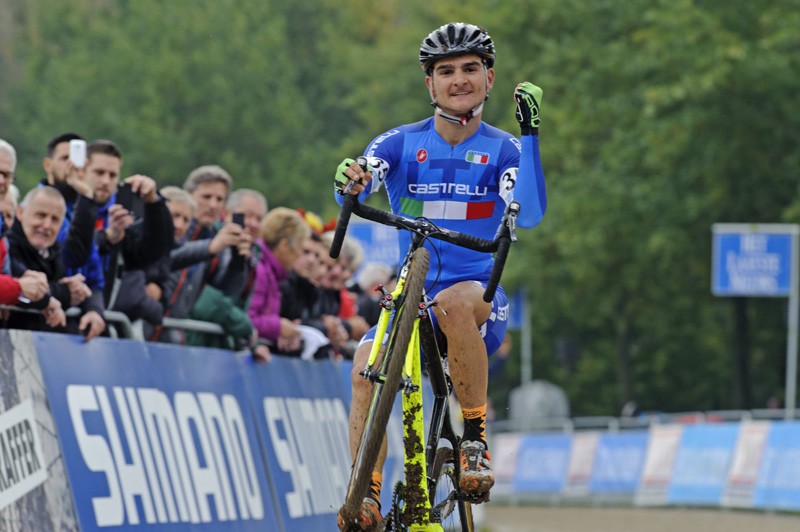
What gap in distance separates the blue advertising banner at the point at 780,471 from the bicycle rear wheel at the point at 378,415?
17936 millimetres

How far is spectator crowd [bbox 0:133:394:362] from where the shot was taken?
958cm

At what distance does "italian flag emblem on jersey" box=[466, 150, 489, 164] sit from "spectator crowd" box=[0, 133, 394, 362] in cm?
80

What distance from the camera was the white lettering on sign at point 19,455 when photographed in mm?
8305

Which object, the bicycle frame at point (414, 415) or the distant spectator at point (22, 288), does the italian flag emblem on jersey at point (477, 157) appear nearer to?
the bicycle frame at point (414, 415)

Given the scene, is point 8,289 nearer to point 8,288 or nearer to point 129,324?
point 8,288

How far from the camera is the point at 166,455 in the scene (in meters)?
9.91

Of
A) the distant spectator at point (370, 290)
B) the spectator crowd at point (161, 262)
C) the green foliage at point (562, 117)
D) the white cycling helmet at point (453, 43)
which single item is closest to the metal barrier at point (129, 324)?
the spectator crowd at point (161, 262)

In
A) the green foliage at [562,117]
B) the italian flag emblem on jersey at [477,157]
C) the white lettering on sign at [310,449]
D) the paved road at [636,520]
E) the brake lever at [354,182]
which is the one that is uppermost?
the green foliage at [562,117]

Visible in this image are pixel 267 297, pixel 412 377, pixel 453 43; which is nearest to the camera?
pixel 412 377

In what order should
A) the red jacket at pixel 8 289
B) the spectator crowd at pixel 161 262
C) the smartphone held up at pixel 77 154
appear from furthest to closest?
the smartphone held up at pixel 77 154 < the spectator crowd at pixel 161 262 < the red jacket at pixel 8 289

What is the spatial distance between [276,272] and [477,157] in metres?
5.06

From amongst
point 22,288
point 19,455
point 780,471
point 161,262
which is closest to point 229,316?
point 161,262

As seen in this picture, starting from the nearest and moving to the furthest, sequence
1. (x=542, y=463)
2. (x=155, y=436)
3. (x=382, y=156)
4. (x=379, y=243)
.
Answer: (x=382, y=156) → (x=155, y=436) → (x=542, y=463) → (x=379, y=243)

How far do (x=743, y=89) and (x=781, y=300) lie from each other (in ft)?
24.3
